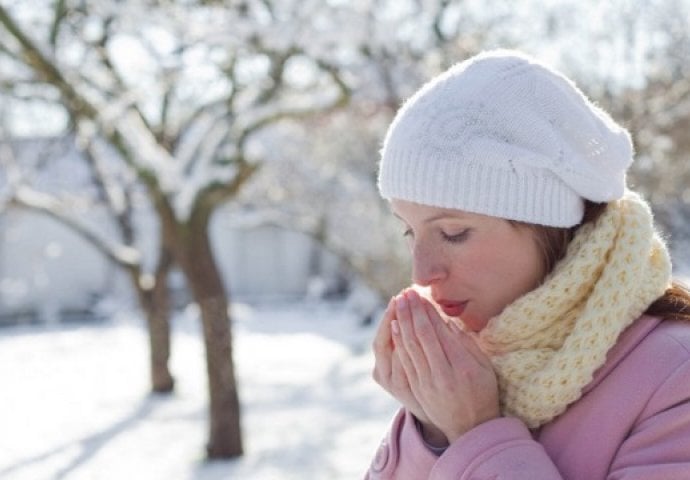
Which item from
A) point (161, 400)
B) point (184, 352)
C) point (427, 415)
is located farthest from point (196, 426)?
point (427, 415)

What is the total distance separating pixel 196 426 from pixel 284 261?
13.0 metres

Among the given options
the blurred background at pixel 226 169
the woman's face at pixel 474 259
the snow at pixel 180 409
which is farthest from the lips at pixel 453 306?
the blurred background at pixel 226 169

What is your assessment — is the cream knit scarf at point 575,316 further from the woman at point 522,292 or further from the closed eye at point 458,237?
the closed eye at point 458,237

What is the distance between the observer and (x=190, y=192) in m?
5.81

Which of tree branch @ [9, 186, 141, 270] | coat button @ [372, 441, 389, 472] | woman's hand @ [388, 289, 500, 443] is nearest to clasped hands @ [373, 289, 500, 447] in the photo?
woman's hand @ [388, 289, 500, 443]

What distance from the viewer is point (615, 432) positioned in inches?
38.0

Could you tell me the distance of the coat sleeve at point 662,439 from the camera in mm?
903

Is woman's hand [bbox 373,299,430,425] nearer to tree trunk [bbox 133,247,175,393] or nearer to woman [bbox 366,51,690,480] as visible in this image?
woman [bbox 366,51,690,480]

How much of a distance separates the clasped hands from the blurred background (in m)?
4.71

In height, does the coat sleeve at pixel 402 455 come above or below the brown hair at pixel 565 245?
below

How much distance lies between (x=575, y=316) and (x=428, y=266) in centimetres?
20

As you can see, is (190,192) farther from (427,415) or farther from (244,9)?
(427,415)

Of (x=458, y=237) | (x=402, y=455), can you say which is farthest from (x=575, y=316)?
(x=402, y=455)

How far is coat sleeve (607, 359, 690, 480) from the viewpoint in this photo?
2.96ft
